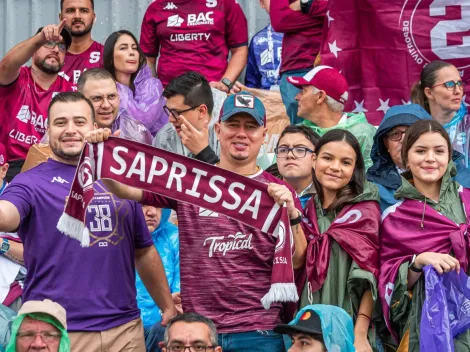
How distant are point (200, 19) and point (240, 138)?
3.71 metres

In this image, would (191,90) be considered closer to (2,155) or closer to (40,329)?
(2,155)

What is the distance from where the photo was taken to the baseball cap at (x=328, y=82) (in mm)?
8570

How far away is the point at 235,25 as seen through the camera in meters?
10.5

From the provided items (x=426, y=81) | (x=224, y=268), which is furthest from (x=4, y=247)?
(x=426, y=81)

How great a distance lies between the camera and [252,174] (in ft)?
22.4

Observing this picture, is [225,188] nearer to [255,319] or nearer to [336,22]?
[255,319]

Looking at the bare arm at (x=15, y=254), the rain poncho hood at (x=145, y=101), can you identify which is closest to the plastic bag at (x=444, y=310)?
the bare arm at (x=15, y=254)

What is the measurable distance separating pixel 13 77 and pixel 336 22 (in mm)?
2566

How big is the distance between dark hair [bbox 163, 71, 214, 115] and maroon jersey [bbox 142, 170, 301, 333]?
1644 mm

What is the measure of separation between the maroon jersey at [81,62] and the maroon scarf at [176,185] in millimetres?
3742

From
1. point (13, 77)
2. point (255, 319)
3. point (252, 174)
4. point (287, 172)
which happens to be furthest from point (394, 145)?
point (13, 77)

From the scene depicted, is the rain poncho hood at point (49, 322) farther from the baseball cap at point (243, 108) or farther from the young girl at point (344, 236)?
the baseball cap at point (243, 108)

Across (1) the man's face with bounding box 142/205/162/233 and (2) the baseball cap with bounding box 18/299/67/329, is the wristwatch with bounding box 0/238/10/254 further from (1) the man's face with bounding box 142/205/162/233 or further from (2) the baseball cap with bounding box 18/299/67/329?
(2) the baseball cap with bounding box 18/299/67/329

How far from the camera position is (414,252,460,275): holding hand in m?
6.50
